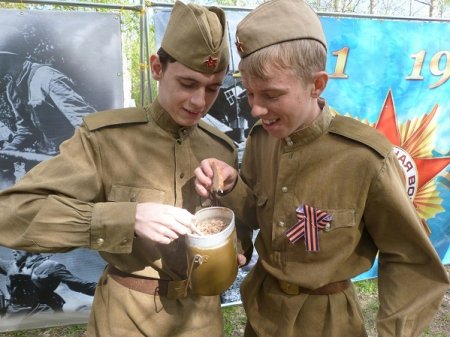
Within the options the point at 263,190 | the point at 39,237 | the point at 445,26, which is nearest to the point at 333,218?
the point at 263,190

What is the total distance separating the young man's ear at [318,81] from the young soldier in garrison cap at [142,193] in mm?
411

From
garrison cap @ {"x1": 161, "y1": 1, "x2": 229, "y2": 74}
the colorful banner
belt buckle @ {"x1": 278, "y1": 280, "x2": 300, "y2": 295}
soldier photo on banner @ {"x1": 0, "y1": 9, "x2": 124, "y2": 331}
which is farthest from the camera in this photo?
the colorful banner

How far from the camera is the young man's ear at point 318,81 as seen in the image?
1.37 m

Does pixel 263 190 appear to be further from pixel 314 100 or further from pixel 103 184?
pixel 103 184

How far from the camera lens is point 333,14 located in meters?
2.92

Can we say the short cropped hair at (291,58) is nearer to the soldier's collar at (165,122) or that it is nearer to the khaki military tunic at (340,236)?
the khaki military tunic at (340,236)

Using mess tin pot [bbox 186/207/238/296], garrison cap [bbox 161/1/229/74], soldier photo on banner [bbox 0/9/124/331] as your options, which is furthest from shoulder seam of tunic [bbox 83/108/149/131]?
soldier photo on banner [bbox 0/9/124/331]

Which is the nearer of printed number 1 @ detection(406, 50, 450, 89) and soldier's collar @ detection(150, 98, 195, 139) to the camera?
soldier's collar @ detection(150, 98, 195, 139)

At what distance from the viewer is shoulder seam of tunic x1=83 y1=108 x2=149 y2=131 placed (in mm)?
1606

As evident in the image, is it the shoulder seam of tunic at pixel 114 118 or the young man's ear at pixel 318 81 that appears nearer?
the young man's ear at pixel 318 81

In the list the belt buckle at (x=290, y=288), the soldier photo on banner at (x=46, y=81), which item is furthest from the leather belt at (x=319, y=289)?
the soldier photo on banner at (x=46, y=81)

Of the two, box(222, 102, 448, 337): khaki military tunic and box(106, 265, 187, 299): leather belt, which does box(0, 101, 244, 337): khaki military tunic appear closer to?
box(106, 265, 187, 299): leather belt

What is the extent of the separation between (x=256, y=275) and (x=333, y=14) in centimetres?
212

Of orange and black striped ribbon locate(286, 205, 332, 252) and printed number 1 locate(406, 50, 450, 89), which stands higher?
printed number 1 locate(406, 50, 450, 89)
